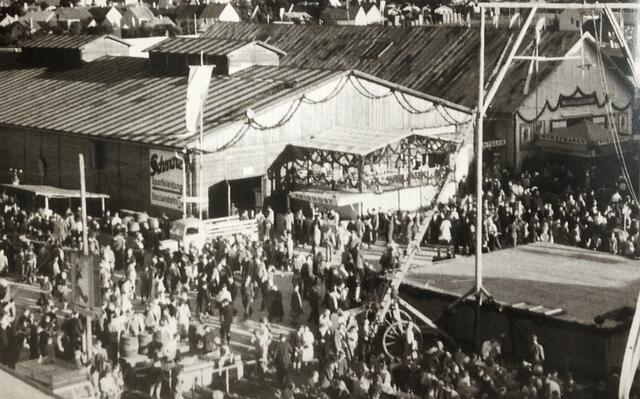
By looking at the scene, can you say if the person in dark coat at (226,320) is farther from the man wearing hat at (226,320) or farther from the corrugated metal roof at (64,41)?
the corrugated metal roof at (64,41)

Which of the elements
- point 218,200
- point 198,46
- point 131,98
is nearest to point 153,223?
point 218,200

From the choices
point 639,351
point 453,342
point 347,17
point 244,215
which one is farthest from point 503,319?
point 347,17

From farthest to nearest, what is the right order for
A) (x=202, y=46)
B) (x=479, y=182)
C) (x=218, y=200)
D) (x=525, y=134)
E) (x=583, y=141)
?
(x=202, y=46) → (x=525, y=134) → (x=583, y=141) → (x=218, y=200) → (x=479, y=182)

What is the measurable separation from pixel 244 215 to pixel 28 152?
10274mm

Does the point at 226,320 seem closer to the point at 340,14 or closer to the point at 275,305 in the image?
the point at 275,305

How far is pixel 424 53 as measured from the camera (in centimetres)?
4425

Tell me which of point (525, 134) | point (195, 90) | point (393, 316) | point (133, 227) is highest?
point (195, 90)

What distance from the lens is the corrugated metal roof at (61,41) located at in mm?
43125

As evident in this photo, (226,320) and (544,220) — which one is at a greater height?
(544,220)

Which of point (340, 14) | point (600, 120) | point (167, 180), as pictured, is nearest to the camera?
point (167, 180)

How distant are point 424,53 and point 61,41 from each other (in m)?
18.5

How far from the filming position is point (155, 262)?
23.9m

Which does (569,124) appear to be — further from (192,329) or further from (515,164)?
(192,329)

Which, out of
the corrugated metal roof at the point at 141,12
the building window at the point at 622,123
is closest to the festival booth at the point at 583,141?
the building window at the point at 622,123
